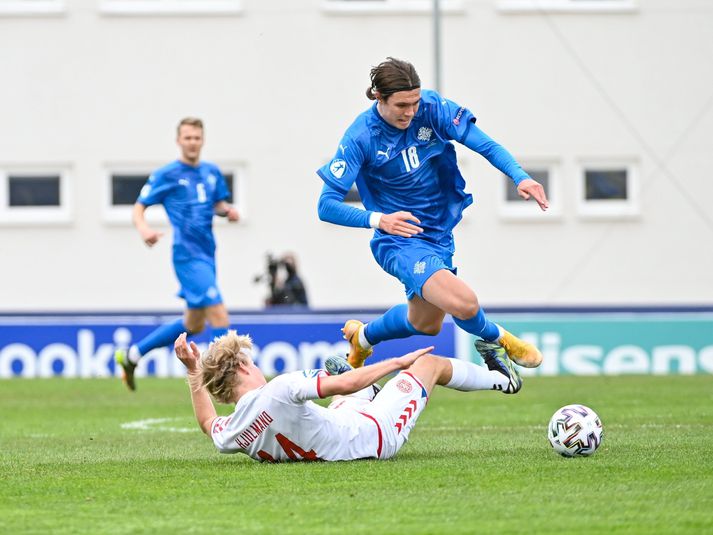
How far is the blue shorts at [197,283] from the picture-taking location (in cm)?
1471

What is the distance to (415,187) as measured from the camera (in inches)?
387

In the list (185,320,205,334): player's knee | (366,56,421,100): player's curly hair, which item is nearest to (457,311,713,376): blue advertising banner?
(185,320,205,334): player's knee

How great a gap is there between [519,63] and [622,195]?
291cm

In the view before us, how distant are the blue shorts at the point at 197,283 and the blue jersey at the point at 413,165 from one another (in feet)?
16.3

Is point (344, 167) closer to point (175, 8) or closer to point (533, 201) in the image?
A: point (175, 8)

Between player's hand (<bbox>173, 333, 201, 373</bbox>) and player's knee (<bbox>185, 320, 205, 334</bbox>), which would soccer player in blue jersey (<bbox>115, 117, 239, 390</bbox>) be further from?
player's hand (<bbox>173, 333, 201, 373</bbox>)

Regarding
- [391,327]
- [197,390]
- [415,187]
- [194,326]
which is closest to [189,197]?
[194,326]

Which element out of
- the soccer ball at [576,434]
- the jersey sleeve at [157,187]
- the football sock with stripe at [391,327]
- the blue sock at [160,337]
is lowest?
the soccer ball at [576,434]

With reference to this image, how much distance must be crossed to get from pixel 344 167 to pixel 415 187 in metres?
0.68

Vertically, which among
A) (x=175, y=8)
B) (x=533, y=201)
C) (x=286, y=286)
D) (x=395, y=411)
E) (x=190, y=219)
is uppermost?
(x=175, y=8)

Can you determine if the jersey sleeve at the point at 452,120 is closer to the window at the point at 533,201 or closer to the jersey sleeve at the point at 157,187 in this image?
the jersey sleeve at the point at 157,187

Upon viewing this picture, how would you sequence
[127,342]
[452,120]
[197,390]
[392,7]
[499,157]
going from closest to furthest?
[197,390] → [499,157] → [452,120] → [127,342] → [392,7]

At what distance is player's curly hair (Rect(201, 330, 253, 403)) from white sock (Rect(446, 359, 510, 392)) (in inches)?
57.7

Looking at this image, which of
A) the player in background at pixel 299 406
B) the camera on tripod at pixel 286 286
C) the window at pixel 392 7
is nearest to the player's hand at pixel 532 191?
the player in background at pixel 299 406
